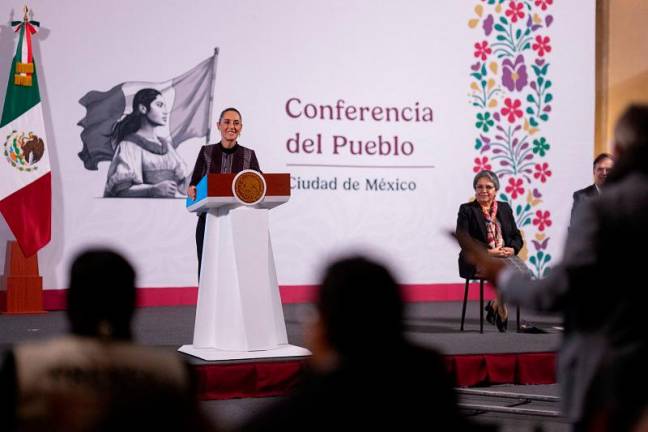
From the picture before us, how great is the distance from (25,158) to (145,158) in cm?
94

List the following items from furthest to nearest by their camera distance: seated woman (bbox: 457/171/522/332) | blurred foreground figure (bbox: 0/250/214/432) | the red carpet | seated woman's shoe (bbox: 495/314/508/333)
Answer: seated woman (bbox: 457/171/522/332)
seated woman's shoe (bbox: 495/314/508/333)
the red carpet
blurred foreground figure (bbox: 0/250/214/432)

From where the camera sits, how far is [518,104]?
8.41 m

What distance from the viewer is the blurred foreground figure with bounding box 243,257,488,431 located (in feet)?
4.46

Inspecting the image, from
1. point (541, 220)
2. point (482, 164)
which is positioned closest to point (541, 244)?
point (541, 220)

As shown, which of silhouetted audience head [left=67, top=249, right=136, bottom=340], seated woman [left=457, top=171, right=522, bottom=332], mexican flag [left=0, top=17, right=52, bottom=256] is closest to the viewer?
silhouetted audience head [left=67, top=249, right=136, bottom=340]

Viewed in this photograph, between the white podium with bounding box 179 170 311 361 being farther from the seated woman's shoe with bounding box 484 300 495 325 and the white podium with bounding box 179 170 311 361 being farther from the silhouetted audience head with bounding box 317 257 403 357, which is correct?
the silhouetted audience head with bounding box 317 257 403 357

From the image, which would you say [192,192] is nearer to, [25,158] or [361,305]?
[25,158]

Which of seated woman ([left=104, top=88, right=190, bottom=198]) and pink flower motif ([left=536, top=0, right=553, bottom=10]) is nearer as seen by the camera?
seated woman ([left=104, top=88, right=190, bottom=198])

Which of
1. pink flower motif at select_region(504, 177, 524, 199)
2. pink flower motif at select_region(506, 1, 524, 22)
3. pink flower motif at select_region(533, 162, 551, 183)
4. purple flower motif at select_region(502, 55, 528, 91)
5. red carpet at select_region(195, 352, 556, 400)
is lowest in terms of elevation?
red carpet at select_region(195, 352, 556, 400)

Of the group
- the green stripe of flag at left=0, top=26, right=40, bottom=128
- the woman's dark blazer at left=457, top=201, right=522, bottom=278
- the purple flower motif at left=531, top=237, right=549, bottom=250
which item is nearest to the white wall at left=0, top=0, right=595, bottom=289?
the purple flower motif at left=531, top=237, right=549, bottom=250

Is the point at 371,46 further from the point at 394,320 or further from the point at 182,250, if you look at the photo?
the point at 394,320

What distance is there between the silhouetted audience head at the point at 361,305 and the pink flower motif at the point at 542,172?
7.31 meters

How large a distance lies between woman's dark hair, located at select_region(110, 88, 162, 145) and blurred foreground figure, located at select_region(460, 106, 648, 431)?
18.6 ft

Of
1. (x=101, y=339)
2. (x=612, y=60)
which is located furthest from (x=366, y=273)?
(x=612, y=60)
